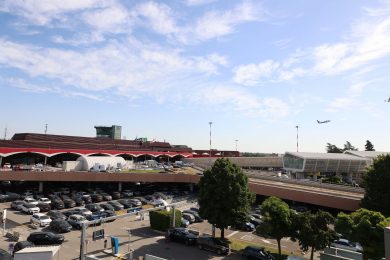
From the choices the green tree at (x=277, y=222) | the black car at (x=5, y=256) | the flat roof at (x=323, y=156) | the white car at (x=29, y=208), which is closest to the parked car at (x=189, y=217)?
the green tree at (x=277, y=222)

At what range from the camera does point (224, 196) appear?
3438cm

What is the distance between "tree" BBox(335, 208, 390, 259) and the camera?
23062 millimetres

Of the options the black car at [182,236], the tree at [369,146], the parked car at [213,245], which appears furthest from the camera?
the tree at [369,146]

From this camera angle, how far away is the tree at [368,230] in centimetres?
2306

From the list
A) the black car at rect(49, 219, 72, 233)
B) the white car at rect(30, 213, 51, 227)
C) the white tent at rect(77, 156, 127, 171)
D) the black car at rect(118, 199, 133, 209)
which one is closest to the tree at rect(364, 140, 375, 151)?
the white tent at rect(77, 156, 127, 171)

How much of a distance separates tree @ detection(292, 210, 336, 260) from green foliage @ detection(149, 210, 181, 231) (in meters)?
16.5

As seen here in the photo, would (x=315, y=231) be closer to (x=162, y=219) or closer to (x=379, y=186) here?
(x=379, y=186)

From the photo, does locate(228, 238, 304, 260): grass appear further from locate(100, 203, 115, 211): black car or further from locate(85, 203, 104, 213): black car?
locate(85, 203, 104, 213): black car

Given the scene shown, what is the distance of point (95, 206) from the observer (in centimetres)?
5141

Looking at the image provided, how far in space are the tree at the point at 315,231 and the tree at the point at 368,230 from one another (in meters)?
2.36

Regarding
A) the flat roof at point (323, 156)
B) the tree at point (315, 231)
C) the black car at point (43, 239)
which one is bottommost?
the black car at point (43, 239)

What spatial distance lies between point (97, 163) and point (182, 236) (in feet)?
152

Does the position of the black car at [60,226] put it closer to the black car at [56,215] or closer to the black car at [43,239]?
the black car at [56,215]

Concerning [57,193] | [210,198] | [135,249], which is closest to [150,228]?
[135,249]
